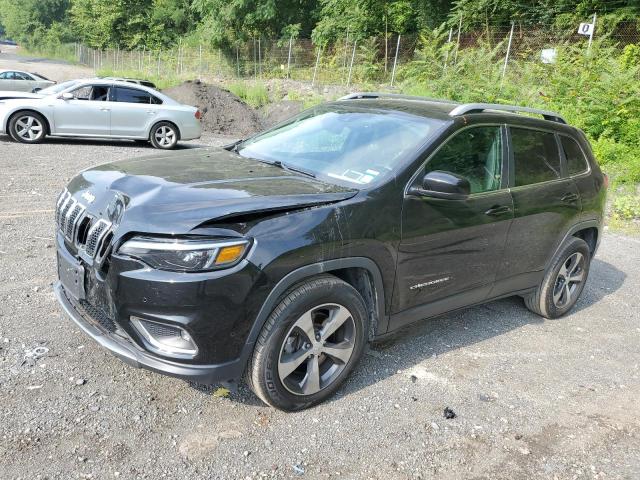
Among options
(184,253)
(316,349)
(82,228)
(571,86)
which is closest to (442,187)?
(316,349)

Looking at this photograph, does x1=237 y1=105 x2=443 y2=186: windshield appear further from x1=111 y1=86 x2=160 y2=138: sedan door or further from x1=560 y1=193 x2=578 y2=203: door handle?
x1=111 y1=86 x2=160 y2=138: sedan door

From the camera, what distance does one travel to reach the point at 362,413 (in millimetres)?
3420

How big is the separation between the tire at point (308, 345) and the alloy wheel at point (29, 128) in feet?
37.5

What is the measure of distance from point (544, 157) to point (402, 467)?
2.93 metres

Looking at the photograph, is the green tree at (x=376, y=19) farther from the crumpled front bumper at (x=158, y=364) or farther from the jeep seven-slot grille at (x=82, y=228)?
the crumpled front bumper at (x=158, y=364)

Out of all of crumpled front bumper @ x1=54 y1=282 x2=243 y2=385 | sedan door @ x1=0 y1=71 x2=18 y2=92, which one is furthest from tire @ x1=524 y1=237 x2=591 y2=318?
sedan door @ x1=0 y1=71 x2=18 y2=92

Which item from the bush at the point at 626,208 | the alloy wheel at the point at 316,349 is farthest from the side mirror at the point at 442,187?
the bush at the point at 626,208

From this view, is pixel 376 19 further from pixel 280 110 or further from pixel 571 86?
pixel 571 86

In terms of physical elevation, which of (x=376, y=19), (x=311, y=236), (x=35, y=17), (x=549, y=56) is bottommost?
(x=311, y=236)

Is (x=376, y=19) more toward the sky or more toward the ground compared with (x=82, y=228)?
more toward the sky

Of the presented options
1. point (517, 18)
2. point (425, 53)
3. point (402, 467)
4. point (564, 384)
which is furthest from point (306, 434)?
point (517, 18)

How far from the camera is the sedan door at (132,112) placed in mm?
13258

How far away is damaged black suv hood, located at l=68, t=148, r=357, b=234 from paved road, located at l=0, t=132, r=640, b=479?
1089 mm

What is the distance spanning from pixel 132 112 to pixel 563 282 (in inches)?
439
